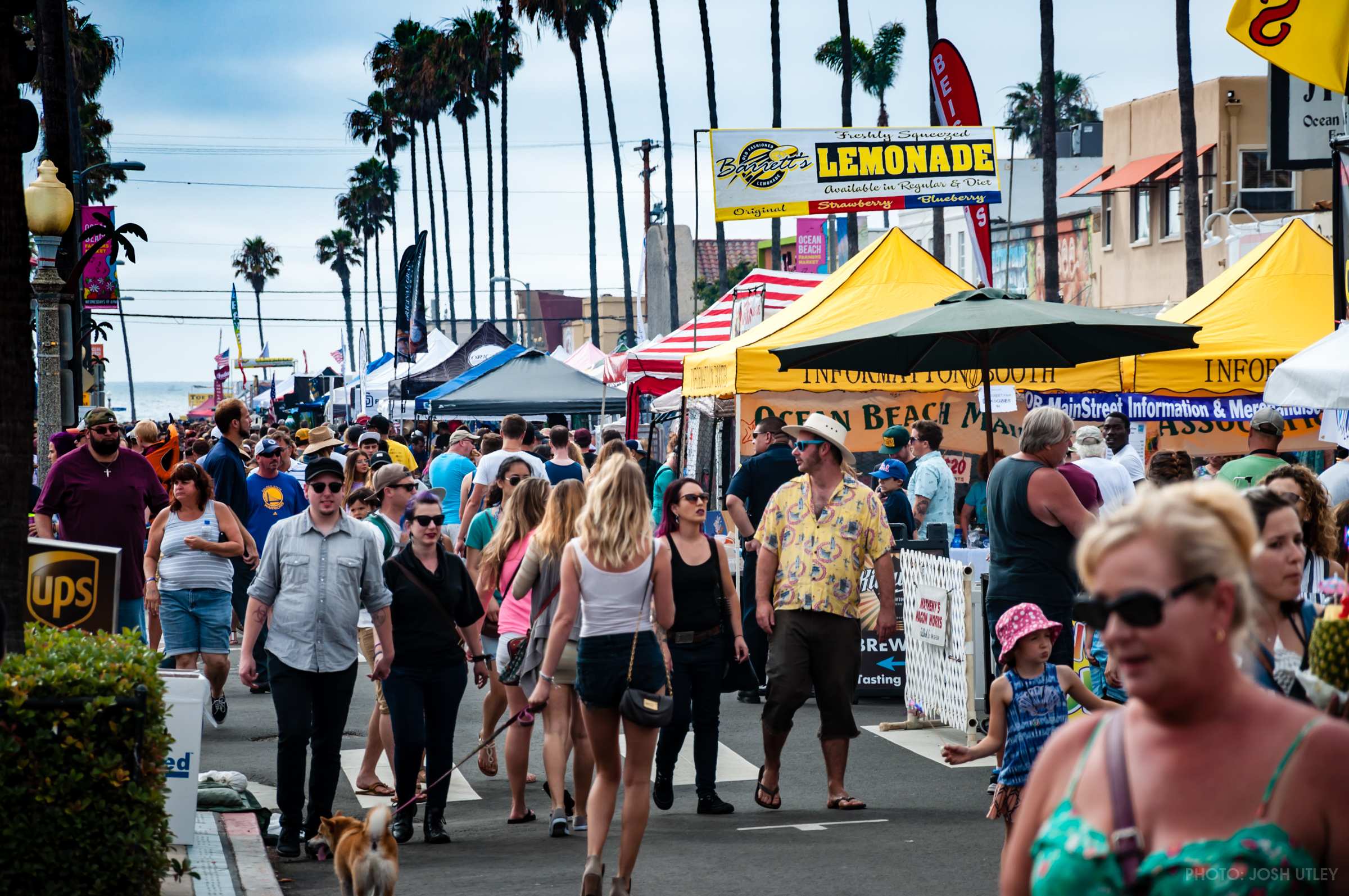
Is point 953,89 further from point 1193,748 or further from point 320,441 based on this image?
point 1193,748

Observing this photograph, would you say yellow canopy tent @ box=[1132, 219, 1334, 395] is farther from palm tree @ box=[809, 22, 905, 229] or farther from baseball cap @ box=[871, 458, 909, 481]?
palm tree @ box=[809, 22, 905, 229]

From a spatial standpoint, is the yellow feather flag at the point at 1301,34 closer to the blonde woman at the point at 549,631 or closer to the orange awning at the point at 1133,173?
the blonde woman at the point at 549,631

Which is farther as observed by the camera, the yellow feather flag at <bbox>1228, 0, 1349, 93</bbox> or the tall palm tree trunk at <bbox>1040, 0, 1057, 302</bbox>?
A: the tall palm tree trunk at <bbox>1040, 0, 1057, 302</bbox>

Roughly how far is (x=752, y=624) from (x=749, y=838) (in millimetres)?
3758

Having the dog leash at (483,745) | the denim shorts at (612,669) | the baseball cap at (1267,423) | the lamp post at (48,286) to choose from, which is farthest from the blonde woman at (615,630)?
the lamp post at (48,286)

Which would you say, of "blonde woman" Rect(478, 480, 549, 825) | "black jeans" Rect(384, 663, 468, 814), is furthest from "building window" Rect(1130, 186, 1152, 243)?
"black jeans" Rect(384, 663, 468, 814)

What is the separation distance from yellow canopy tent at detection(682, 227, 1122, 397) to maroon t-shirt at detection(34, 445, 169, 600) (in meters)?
4.98

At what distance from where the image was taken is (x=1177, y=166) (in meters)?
34.2

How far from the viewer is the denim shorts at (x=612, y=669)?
21.2ft

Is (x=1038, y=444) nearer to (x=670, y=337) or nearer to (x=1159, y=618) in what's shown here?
(x=1159, y=618)

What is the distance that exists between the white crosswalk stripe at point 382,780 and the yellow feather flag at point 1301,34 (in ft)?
21.5

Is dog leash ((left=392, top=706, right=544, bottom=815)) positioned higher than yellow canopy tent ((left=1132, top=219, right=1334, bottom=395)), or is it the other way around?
yellow canopy tent ((left=1132, top=219, right=1334, bottom=395))

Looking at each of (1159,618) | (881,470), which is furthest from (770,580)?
(1159,618)

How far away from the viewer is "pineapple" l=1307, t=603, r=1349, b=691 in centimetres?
321
